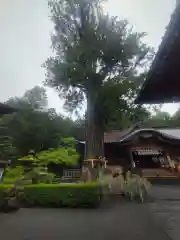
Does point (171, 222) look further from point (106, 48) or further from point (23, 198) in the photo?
point (106, 48)

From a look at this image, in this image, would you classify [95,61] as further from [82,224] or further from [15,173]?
[82,224]

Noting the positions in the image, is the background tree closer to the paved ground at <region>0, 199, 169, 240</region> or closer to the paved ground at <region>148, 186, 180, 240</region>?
the paved ground at <region>148, 186, 180, 240</region>

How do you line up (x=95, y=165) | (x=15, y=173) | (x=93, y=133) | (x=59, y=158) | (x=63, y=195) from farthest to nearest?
1. (x=59, y=158)
2. (x=93, y=133)
3. (x=95, y=165)
4. (x=15, y=173)
5. (x=63, y=195)

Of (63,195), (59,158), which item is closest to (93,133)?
(59,158)

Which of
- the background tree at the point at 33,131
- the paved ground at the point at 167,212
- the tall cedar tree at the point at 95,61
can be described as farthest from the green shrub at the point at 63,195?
the background tree at the point at 33,131

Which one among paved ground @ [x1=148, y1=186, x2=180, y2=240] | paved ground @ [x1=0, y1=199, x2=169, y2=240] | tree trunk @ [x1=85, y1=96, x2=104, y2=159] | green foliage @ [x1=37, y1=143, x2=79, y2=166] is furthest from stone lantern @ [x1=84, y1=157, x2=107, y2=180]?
paved ground @ [x1=0, y1=199, x2=169, y2=240]

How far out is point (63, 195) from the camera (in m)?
10.6

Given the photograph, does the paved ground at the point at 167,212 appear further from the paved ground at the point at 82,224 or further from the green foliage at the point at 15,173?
the green foliage at the point at 15,173

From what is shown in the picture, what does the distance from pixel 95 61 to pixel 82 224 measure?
1264 centimetres

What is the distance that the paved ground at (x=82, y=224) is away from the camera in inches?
241

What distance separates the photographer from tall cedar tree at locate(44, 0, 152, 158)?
17.7 m

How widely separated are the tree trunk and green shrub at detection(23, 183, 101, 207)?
6412mm

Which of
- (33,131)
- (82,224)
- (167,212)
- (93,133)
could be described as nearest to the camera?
(82,224)

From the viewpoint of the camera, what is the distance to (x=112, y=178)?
43.3 feet
